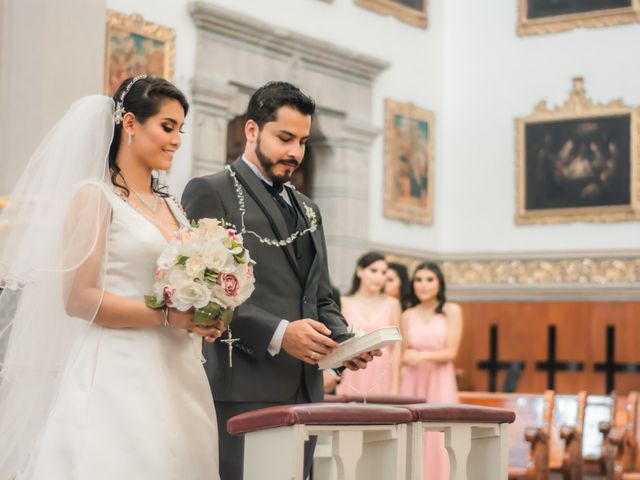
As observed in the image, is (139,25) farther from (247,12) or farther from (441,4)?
(441,4)

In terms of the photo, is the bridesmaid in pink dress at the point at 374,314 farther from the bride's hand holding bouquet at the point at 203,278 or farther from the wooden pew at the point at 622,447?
the bride's hand holding bouquet at the point at 203,278

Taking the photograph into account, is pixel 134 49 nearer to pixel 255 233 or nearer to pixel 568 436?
pixel 568 436

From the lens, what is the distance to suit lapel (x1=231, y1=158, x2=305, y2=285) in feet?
15.0

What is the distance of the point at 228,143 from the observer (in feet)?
45.6

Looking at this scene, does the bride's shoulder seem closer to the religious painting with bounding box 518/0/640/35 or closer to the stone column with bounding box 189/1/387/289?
the stone column with bounding box 189/1/387/289

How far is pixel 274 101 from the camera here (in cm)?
457

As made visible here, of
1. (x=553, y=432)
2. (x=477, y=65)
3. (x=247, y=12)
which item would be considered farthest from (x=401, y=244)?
(x=553, y=432)

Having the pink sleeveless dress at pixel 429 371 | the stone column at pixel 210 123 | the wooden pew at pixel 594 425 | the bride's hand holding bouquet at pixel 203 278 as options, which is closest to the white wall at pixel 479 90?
the stone column at pixel 210 123

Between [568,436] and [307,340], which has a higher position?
[307,340]

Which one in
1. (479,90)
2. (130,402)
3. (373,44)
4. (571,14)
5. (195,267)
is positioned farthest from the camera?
(479,90)

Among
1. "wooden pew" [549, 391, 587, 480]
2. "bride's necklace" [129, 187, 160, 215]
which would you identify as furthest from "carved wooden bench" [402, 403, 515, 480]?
"wooden pew" [549, 391, 587, 480]

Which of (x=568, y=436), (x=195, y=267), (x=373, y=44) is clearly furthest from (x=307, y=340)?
(x=373, y=44)

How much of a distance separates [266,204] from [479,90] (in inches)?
479

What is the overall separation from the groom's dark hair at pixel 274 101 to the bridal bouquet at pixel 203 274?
27.2 inches
